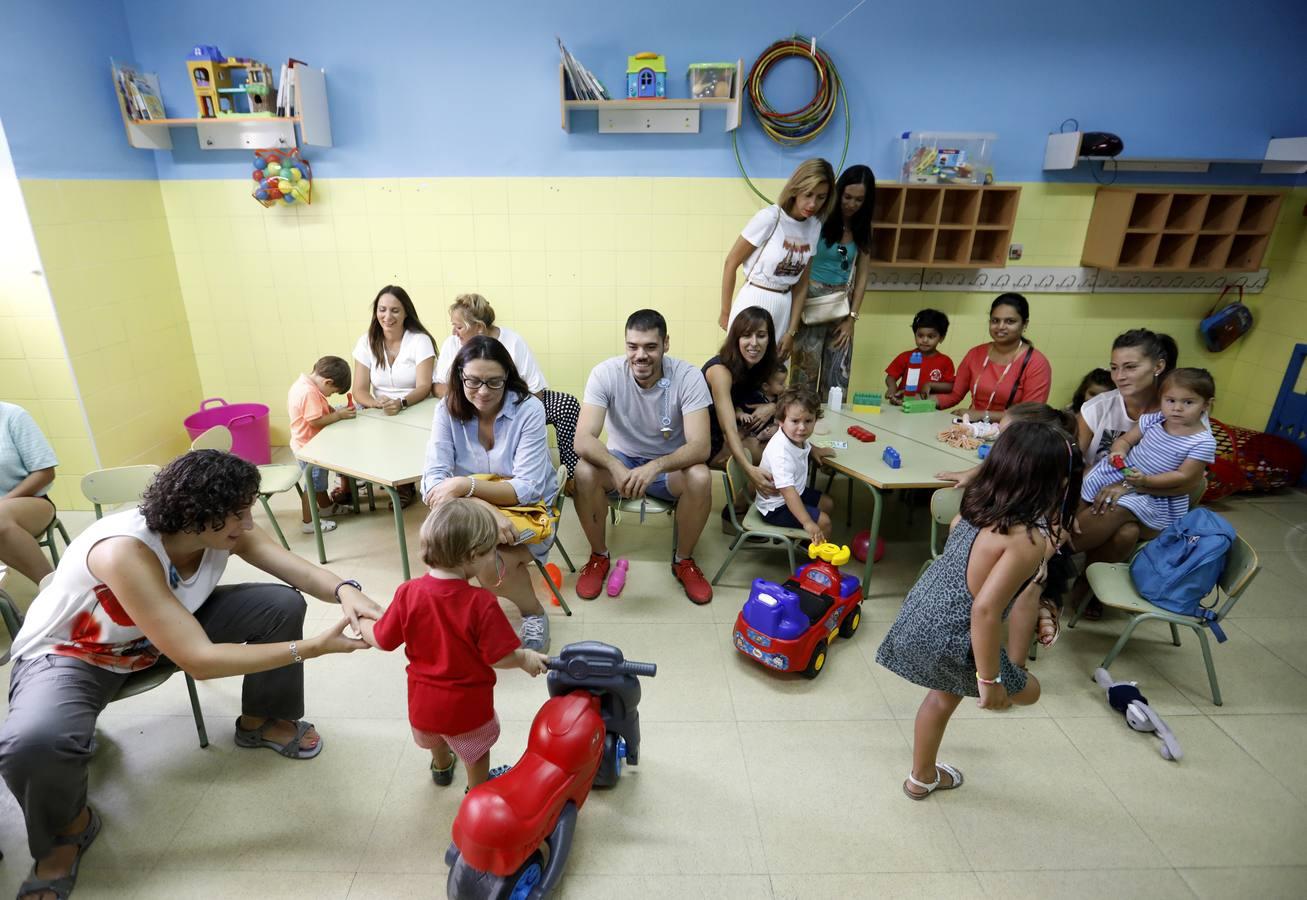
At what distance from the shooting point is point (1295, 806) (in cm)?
232

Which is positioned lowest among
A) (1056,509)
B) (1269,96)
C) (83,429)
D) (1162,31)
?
(83,429)

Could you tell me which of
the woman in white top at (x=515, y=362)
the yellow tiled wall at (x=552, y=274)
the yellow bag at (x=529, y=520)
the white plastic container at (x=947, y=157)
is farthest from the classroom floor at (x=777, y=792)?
the white plastic container at (x=947, y=157)

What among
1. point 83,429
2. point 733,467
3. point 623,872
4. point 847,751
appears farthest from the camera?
point 83,429

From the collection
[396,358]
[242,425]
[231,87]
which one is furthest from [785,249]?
[242,425]

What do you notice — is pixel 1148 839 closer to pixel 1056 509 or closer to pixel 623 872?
pixel 1056 509

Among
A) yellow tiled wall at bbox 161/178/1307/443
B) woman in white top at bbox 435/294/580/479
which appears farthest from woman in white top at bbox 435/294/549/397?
yellow tiled wall at bbox 161/178/1307/443

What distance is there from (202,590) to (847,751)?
2155 millimetres

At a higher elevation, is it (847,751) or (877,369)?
→ (877,369)

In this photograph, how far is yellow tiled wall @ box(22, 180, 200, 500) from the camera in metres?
3.91

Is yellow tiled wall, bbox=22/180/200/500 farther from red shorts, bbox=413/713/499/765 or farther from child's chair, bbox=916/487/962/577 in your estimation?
child's chair, bbox=916/487/962/577

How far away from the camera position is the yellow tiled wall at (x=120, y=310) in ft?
12.8

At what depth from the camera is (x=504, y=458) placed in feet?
9.89

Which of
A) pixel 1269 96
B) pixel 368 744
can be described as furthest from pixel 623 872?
pixel 1269 96

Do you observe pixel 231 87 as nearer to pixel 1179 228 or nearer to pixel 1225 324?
pixel 1179 228
